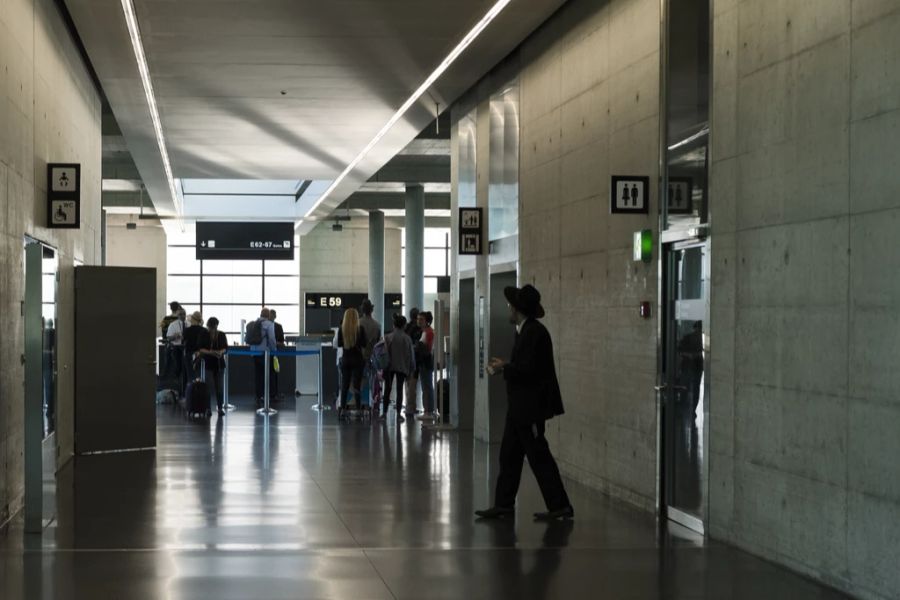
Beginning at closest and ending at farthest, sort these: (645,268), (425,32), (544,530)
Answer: (544,530)
(645,268)
(425,32)

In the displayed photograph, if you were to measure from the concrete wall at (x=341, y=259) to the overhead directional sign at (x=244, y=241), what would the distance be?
8.93m

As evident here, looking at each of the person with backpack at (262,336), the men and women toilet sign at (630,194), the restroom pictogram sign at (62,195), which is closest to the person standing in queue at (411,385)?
the person with backpack at (262,336)

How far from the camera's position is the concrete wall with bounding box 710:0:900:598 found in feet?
19.1

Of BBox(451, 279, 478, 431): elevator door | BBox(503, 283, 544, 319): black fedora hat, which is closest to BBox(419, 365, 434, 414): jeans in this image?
BBox(451, 279, 478, 431): elevator door

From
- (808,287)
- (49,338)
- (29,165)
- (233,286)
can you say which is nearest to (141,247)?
(233,286)

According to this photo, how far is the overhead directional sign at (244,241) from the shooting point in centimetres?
3014

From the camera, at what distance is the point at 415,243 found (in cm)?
2878

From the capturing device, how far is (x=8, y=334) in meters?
8.32

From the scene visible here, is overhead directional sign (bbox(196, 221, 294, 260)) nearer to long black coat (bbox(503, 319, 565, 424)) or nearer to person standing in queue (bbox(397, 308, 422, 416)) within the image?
person standing in queue (bbox(397, 308, 422, 416))

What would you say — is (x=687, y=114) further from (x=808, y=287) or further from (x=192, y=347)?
(x=192, y=347)

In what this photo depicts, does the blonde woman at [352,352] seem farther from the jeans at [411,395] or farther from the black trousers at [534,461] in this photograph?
the black trousers at [534,461]

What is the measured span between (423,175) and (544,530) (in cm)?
1878

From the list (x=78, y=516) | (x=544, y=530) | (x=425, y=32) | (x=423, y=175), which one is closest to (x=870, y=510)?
(x=544, y=530)

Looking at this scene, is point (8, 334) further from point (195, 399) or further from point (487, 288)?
point (195, 399)
